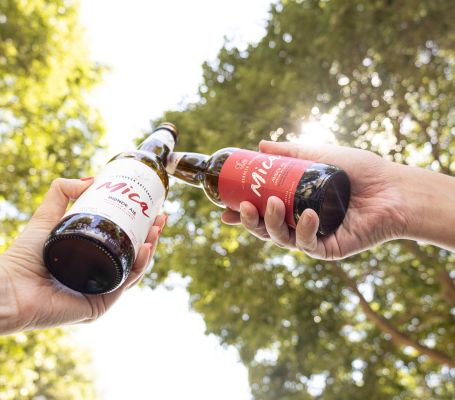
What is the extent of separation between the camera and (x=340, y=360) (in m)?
7.08

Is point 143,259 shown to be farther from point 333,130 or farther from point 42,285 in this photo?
point 333,130

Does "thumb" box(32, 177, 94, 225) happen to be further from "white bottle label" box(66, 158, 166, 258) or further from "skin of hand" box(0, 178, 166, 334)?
"white bottle label" box(66, 158, 166, 258)

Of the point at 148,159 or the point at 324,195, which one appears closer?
the point at 324,195

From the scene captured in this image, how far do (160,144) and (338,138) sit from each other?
14.0ft

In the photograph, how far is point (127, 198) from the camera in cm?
198

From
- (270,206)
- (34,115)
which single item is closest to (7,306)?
(270,206)

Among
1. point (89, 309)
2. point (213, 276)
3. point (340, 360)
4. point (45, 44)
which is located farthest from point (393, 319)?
point (45, 44)

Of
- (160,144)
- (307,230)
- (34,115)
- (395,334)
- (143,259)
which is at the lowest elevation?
(395,334)

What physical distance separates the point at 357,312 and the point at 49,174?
7431 mm

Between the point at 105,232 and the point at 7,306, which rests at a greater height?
the point at 105,232

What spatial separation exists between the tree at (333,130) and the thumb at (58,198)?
11.8 feet

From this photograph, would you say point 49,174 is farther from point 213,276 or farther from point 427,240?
point 427,240

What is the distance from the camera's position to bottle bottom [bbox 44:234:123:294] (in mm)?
1907

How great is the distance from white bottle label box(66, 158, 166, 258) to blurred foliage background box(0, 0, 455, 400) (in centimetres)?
363
